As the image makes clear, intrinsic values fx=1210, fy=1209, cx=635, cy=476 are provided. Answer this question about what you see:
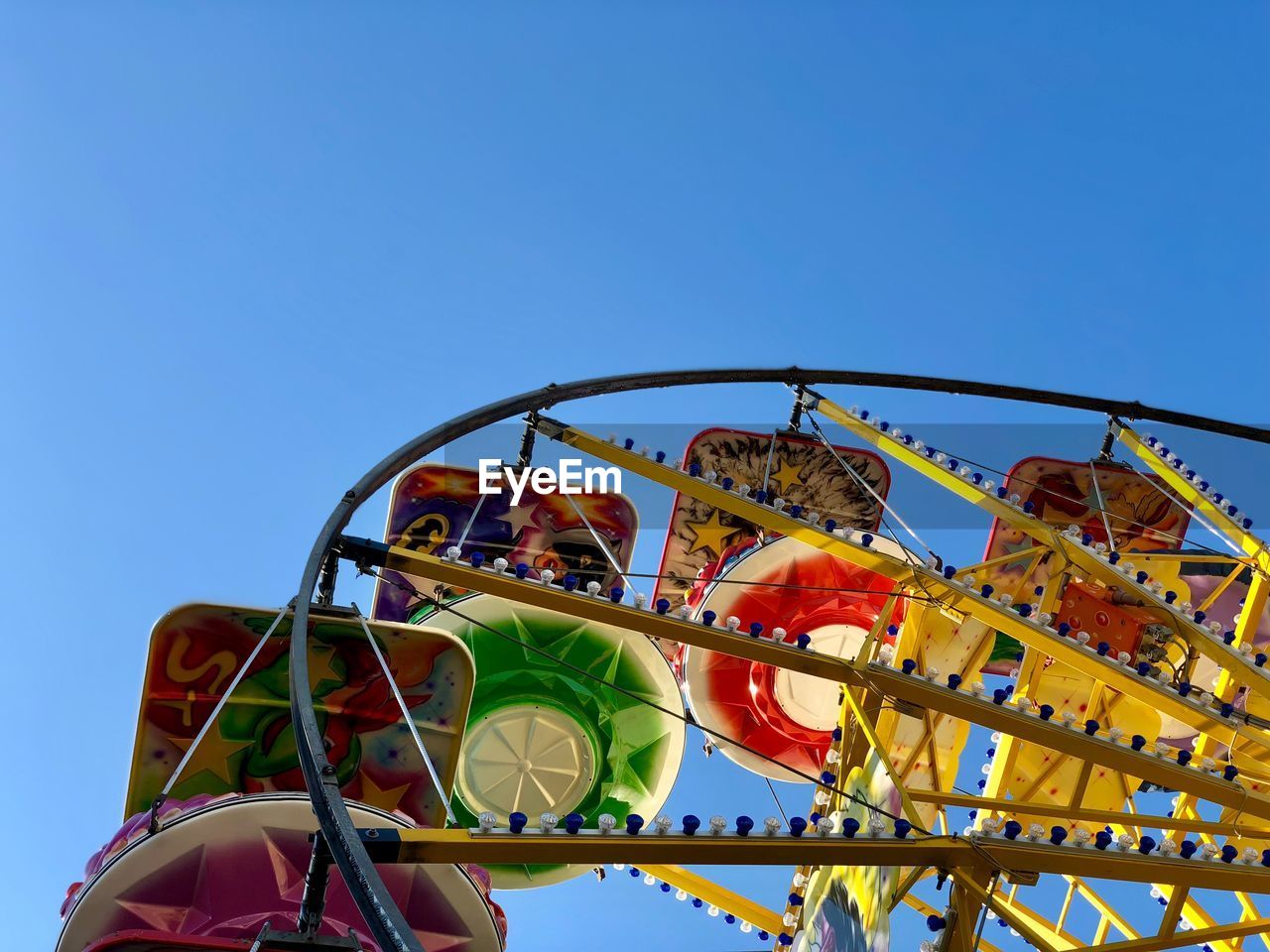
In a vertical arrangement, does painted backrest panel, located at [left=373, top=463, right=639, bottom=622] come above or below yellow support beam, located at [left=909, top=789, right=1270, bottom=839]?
above

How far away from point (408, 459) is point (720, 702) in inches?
279

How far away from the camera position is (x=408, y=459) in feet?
34.8

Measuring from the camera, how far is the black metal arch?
227 inches

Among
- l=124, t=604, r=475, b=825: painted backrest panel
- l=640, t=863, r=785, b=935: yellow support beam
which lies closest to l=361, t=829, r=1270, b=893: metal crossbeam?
l=124, t=604, r=475, b=825: painted backrest panel

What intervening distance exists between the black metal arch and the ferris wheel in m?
0.03

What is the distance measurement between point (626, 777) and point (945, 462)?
544 centimetres

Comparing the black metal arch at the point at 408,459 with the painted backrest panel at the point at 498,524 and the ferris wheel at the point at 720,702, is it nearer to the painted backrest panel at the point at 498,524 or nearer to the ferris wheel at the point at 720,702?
the ferris wheel at the point at 720,702

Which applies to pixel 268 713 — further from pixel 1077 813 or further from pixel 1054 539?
pixel 1054 539

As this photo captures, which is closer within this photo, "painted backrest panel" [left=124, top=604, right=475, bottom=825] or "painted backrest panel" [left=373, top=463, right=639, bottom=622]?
"painted backrest panel" [left=124, top=604, right=475, bottom=825]

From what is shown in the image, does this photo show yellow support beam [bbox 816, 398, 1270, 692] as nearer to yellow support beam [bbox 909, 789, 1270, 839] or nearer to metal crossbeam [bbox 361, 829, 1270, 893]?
Answer: yellow support beam [bbox 909, 789, 1270, 839]

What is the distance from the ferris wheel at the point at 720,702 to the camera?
25.0 feet

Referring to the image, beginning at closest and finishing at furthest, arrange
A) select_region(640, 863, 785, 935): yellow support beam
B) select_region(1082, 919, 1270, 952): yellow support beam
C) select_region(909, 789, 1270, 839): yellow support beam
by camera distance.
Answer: select_region(1082, 919, 1270, 952): yellow support beam
select_region(909, 789, 1270, 839): yellow support beam
select_region(640, 863, 785, 935): yellow support beam

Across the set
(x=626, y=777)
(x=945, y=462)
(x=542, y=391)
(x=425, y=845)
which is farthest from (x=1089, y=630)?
(x=425, y=845)

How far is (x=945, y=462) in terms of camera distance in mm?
14656
